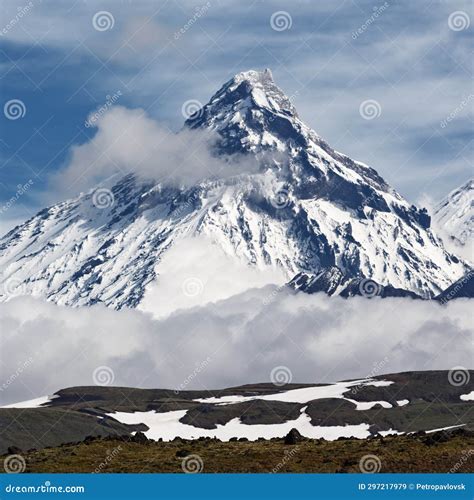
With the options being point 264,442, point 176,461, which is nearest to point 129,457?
point 176,461

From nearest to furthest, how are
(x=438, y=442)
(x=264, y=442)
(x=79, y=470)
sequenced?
1. (x=79, y=470)
2. (x=438, y=442)
3. (x=264, y=442)

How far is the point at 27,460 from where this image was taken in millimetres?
119062

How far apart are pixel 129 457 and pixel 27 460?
10398mm
